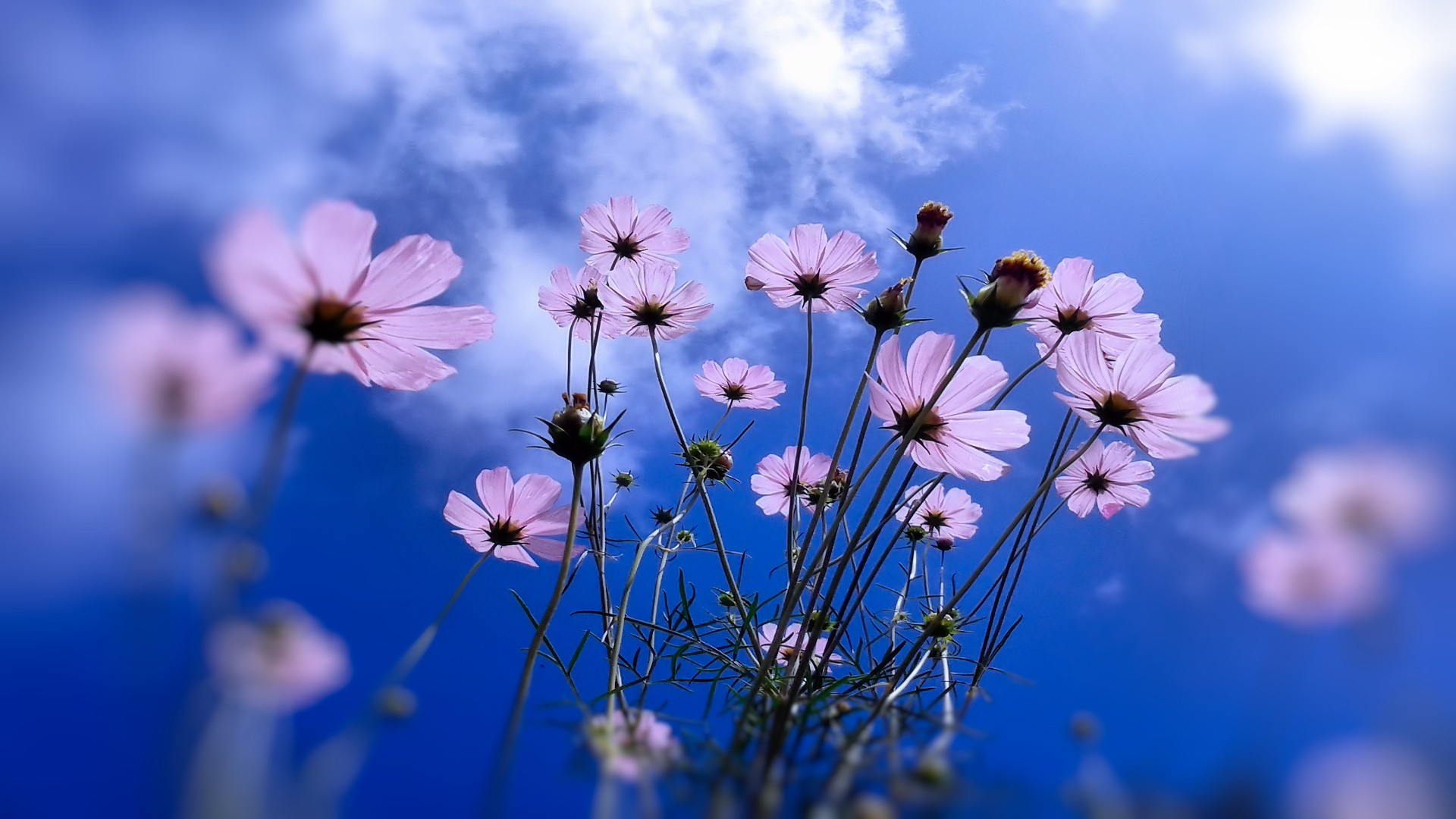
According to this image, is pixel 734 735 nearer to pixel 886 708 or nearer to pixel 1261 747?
pixel 886 708

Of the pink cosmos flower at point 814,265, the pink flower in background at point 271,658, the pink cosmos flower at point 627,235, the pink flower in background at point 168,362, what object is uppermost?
the pink cosmos flower at point 627,235

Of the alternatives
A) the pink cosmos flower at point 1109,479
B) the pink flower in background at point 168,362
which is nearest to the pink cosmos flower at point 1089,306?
the pink cosmos flower at point 1109,479

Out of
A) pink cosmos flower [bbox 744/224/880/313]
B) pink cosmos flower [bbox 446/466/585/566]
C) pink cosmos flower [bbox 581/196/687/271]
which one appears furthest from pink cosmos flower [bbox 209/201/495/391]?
pink cosmos flower [bbox 581/196/687/271]

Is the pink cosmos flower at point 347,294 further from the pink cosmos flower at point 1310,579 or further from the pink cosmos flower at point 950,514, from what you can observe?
the pink cosmos flower at point 950,514

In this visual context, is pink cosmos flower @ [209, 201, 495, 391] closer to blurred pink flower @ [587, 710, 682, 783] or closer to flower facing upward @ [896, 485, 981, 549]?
blurred pink flower @ [587, 710, 682, 783]

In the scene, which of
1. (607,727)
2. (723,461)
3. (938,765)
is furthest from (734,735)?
(723,461)

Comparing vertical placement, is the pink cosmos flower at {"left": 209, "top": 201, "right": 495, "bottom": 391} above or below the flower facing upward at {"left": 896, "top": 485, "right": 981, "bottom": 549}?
below
